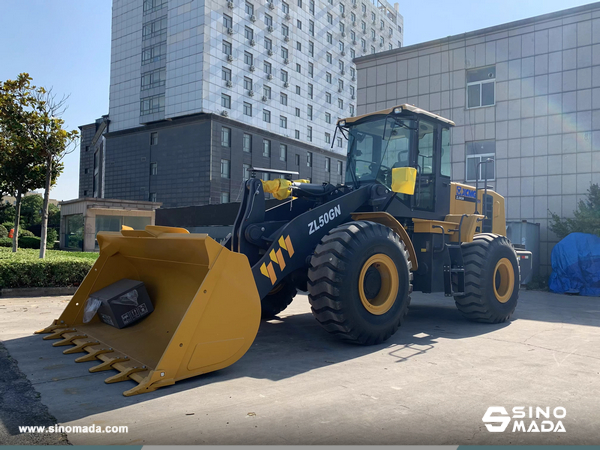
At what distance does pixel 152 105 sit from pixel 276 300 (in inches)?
1354

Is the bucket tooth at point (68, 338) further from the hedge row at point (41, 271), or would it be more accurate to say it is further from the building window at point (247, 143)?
the building window at point (247, 143)

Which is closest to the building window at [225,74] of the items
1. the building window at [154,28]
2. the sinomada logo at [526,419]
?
the building window at [154,28]

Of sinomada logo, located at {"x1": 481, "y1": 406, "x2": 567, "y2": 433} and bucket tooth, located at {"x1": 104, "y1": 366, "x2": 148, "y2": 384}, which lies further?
bucket tooth, located at {"x1": 104, "y1": 366, "x2": 148, "y2": 384}

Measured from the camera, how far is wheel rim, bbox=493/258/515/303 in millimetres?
8195

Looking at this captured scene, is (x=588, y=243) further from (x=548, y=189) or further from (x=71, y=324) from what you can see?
(x=71, y=324)

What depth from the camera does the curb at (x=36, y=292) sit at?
10164 mm

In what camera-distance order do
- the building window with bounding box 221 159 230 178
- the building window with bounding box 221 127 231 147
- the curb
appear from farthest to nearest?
the building window with bounding box 221 159 230 178
the building window with bounding box 221 127 231 147
the curb

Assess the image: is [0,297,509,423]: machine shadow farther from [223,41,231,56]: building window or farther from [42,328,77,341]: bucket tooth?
[223,41,231,56]: building window

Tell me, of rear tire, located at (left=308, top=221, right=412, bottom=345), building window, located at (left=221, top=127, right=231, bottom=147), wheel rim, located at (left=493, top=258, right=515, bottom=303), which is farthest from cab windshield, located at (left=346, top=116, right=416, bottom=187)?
building window, located at (left=221, top=127, right=231, bottom=147)

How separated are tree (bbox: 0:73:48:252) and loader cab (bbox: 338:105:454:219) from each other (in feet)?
33.4

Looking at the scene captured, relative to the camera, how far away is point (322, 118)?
48.9 metres

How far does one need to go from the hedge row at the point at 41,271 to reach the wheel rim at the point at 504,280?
29.2ft

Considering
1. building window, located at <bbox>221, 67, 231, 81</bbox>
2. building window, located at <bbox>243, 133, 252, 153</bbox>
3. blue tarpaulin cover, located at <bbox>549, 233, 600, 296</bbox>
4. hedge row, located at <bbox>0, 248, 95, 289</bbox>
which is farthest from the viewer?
building window, located at <bbox>243, 133, 252, 153</bbox>

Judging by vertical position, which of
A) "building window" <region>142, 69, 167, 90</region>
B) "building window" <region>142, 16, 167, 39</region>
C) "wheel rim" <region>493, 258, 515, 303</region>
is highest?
"building window" <region>142, 16, 167, 39</region>
